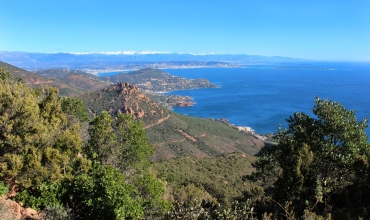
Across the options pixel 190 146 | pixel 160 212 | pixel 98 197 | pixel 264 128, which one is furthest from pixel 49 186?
pixel 264 128

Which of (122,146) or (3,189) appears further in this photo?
(122,146)

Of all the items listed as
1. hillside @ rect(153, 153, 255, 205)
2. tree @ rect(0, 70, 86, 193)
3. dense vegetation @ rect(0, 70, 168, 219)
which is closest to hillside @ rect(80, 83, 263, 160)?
hillside @ rect(153, 153, 255, 205)

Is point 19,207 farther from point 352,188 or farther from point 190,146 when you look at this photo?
point 190,146

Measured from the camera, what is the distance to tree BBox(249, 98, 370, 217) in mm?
9328

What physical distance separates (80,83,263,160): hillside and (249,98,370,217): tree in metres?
49.5

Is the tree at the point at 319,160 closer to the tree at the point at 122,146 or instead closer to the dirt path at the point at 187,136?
the tree at the point at 122,146

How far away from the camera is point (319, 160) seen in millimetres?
11539

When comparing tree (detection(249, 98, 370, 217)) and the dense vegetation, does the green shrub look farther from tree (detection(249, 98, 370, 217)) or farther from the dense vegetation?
tree (detection(249, 98, 370, 217))

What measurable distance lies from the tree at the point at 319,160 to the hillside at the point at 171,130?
4949 centimetres

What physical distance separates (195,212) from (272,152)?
8031mm

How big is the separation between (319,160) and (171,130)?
65.8 meters

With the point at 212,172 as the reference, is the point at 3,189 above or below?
above

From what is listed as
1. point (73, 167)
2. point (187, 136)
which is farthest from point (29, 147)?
point (187, 136)

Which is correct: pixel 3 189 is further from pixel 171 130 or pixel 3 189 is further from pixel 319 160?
pixel 171 130
